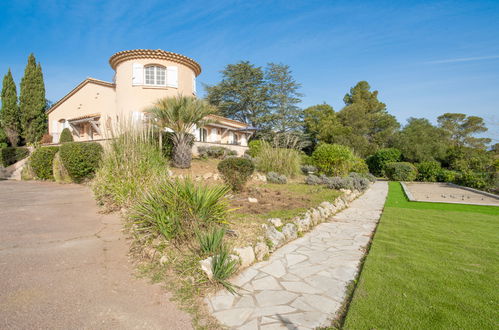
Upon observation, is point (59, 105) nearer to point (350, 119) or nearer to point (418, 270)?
point (418, 270)

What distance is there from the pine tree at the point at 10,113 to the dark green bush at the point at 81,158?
19817 mm

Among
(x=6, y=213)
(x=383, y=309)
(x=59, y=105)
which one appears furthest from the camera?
(x=59, y=105)

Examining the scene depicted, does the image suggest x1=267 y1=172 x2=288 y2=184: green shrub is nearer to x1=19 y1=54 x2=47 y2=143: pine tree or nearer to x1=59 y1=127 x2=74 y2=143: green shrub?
x1=59 y1=127 x2=74 y2=143: green shrub

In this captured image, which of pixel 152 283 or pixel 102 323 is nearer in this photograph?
pixel 102 323

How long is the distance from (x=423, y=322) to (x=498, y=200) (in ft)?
31.9

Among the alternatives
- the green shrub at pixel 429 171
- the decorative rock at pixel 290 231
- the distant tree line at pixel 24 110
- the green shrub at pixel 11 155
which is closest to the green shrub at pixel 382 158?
the green shrub at pixel 429 171

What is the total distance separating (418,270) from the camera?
2.96 m

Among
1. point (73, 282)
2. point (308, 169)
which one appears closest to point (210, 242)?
point (73, 282)

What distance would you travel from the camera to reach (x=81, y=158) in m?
9.42

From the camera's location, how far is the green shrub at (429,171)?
15961 millimetres

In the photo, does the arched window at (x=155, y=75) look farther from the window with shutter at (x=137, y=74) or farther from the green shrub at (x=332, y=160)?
the green shrub at (x=332, y=160)

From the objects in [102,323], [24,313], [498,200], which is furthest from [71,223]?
[498,200]

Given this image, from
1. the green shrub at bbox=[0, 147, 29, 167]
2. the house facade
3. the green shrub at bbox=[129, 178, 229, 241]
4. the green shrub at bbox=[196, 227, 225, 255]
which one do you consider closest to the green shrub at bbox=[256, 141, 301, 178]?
the house facade

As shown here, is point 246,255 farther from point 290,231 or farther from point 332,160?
point 332,160
